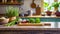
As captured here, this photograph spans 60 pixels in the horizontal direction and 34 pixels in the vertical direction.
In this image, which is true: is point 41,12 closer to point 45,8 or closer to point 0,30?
point 45,8

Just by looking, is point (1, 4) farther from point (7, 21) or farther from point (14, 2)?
point (7, 21)

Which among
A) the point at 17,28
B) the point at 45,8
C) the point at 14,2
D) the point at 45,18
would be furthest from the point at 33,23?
the point at 45,8

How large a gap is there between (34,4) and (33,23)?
242cm

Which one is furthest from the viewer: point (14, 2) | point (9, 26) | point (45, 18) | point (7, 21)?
point (14, 2)

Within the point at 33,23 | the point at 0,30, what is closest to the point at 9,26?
the point at 0,30

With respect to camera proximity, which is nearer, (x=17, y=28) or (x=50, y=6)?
(x=17, y=28)

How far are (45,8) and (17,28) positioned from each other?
116 inches

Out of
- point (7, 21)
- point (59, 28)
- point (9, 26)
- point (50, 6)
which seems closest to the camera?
point (59, 28)

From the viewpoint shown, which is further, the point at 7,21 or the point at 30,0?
the point at 30,0

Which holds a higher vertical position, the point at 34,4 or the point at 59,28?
the point at 34,4

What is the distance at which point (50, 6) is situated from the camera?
5004 millimetres

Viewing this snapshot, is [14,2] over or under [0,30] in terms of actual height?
over

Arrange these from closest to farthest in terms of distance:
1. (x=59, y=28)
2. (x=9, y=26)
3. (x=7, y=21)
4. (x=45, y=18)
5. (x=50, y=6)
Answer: (x=59, y=28) → (x=9, y=26) → (x=7, y=21) → (x=45, y=18) → (x=50, y=6)

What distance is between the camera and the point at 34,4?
4.86 m
